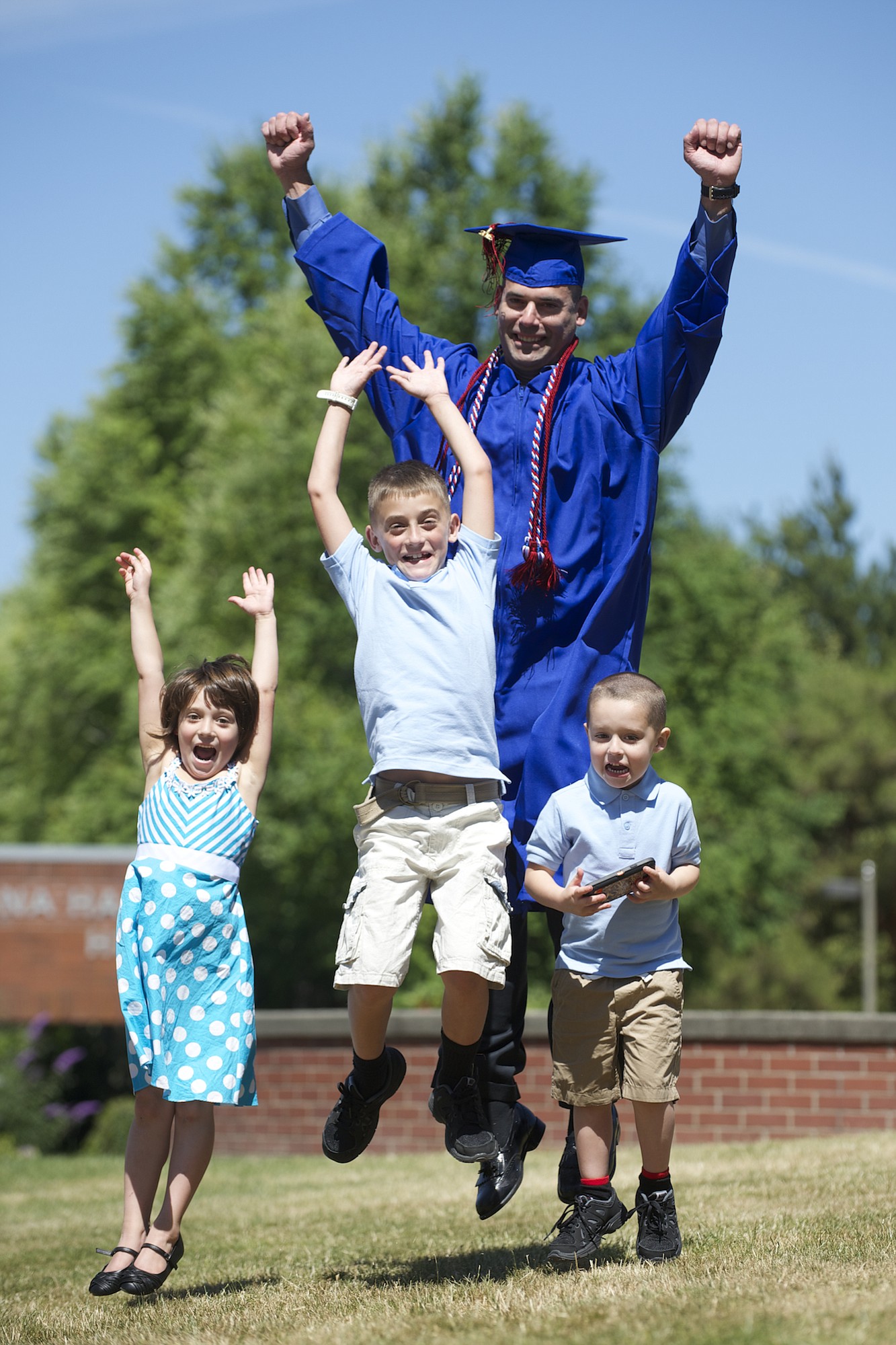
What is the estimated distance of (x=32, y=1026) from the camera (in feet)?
58.2

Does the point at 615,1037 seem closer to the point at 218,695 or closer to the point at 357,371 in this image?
the point at 218,695

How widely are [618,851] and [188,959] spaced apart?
1.33 metres

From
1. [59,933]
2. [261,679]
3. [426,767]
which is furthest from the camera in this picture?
[59,933]

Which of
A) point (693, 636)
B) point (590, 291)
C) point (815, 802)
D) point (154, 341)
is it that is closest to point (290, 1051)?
point (693, 636)

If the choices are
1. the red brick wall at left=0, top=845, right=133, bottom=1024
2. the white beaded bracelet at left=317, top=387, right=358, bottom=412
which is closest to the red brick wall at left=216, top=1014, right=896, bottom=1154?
the white beaded bracelet at left=317, top=387, right=358, bottom=412

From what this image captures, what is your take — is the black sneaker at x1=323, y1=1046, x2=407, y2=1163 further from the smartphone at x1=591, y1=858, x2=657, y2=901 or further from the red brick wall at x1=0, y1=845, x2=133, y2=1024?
the red brick wall at x1=0, y1=845, x2=133, y2=1024

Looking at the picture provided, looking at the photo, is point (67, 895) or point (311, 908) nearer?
point (67, 895)

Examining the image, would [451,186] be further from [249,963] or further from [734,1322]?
[734,1322]

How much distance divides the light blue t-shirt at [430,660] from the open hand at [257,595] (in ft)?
2.03

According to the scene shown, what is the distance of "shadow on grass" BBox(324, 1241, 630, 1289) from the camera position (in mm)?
4254

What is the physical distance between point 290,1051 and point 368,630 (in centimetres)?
810

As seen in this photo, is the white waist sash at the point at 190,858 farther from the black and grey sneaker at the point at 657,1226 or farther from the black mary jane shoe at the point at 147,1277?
the black and grey sneaker at the point at 657,1226

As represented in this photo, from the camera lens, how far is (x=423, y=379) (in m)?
4.40

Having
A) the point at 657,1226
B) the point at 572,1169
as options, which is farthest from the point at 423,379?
the point at 657,1226
